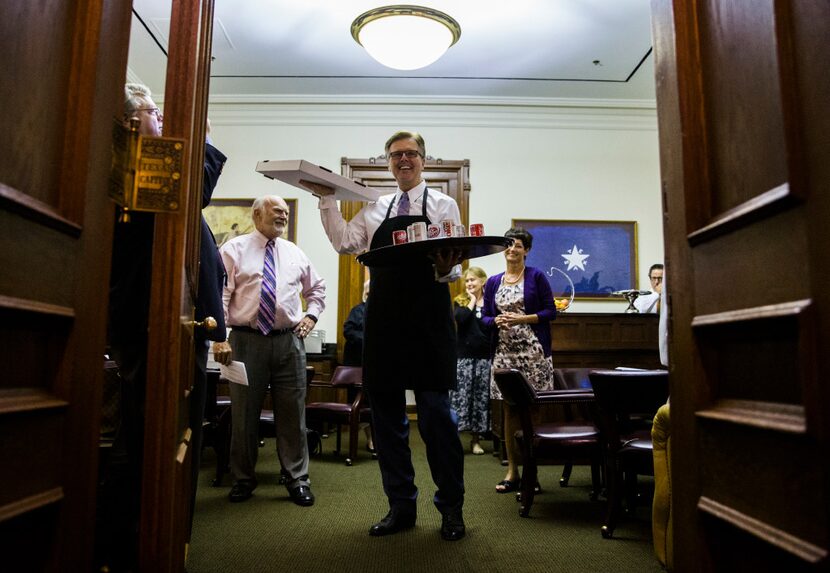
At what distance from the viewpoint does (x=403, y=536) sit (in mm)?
2598

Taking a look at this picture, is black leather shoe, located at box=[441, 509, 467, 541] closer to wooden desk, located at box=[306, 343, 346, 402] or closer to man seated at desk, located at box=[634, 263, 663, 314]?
wooden desk, located at box=[306, 343, 346, 402]

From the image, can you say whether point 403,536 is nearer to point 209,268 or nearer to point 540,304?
point 209,268

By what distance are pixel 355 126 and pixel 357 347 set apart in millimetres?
3304

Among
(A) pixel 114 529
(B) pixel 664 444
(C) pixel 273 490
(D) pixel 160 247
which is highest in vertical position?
(D) pixel 160 247

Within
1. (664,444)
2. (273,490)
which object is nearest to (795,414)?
(664,444)

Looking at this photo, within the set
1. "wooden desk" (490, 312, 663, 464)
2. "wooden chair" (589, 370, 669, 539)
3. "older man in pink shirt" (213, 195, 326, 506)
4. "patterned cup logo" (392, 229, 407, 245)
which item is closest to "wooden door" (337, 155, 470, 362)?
"wooden desk" (490, 312, 663, 464)

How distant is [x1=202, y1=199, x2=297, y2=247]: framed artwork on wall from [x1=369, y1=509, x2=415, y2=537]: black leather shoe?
4.93 meters

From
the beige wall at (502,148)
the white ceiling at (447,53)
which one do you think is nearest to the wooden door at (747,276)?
the white ceiling at (447,53)

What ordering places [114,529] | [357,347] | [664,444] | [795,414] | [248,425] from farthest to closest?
[357,347]
[248,425]
[664,444]
[114,529]
[795,414]

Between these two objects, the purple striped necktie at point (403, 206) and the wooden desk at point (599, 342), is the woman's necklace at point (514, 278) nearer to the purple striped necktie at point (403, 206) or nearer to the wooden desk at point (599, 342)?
the wooden desk at point (599, 342)

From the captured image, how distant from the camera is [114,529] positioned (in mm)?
1563

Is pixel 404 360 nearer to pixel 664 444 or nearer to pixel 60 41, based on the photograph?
pixel 664 444

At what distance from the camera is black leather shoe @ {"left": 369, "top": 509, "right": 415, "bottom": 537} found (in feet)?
8.57

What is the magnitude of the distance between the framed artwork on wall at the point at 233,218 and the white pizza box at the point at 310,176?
4.49m
